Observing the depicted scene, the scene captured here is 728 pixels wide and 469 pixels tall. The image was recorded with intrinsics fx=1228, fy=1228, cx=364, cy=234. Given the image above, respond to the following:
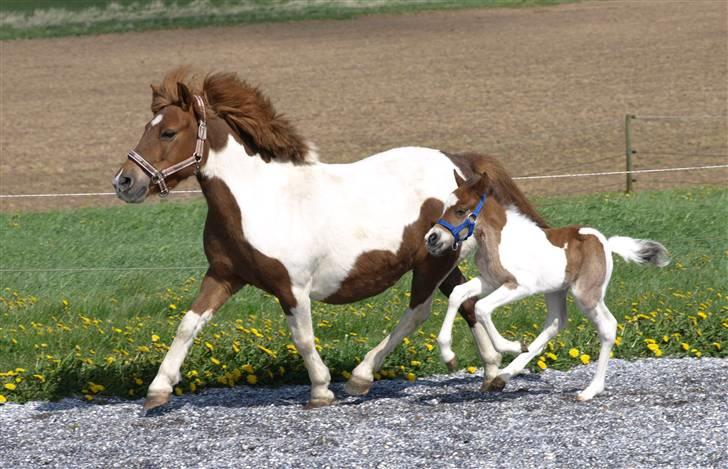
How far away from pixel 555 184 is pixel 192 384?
13.7 m

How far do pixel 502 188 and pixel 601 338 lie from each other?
1.20 meters

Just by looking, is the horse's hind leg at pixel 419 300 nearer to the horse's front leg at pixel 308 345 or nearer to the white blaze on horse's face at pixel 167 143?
the horse's front leg at pixel 308 345

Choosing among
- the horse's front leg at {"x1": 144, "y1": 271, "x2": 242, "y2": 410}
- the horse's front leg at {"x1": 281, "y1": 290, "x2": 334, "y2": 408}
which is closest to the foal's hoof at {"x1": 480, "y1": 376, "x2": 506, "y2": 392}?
the horse's front leg at {"x1": 281, "y1": 290, "x2": 334, "y2": 408}

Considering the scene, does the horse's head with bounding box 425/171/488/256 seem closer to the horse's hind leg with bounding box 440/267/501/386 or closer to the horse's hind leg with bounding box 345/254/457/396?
the horse's hind leg with bounding box 345/254/457/396

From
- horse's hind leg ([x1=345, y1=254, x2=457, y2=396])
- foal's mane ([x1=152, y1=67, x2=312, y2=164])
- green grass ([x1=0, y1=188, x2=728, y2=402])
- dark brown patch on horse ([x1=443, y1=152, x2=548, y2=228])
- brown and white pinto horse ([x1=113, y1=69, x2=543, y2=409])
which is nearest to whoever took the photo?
brown and white pinto horse ([x1=113, y1=69, x2=543, y2=409])

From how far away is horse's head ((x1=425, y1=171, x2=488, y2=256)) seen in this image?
7410 millimetres

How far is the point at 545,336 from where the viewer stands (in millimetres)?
7773

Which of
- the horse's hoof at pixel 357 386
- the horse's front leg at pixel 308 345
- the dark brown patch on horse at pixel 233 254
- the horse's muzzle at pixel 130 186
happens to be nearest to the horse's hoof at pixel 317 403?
the horse's front leg at pixel 308 345

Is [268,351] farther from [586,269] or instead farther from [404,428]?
[586,269]

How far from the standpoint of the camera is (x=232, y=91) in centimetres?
791

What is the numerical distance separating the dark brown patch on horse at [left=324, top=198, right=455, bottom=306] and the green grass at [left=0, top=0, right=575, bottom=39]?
1372 inches

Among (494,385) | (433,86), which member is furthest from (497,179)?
(433,86)

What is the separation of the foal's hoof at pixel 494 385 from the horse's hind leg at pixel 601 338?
0.49m

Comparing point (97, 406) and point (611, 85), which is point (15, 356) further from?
point (611, 85)
